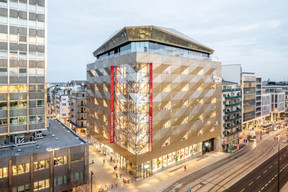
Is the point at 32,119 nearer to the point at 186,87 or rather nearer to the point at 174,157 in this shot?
the point at 174,157

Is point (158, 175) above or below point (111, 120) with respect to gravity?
below

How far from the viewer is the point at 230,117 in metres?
66.2

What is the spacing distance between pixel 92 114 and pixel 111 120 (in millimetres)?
17691

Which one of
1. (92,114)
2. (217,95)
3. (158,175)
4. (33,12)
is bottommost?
(158,175)

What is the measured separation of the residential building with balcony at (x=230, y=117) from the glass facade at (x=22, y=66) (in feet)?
174

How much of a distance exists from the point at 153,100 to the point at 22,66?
26.9 metres

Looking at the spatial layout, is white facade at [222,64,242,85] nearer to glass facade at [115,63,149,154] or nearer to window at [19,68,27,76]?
glass facade at [115,63,149,154]

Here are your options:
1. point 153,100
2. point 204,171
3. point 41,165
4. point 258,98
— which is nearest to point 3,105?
point 41,165

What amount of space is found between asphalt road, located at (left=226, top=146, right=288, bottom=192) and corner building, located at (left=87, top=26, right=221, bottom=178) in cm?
1500

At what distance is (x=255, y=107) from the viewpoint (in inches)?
3593

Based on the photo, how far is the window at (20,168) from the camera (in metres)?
31.3

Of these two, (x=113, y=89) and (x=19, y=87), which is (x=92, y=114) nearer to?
(x=113, y=89)

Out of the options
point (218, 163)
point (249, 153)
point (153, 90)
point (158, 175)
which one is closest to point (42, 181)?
point (158, 175)

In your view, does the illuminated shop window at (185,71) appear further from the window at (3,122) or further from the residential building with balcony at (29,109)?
Answer: the window at (3,122)
